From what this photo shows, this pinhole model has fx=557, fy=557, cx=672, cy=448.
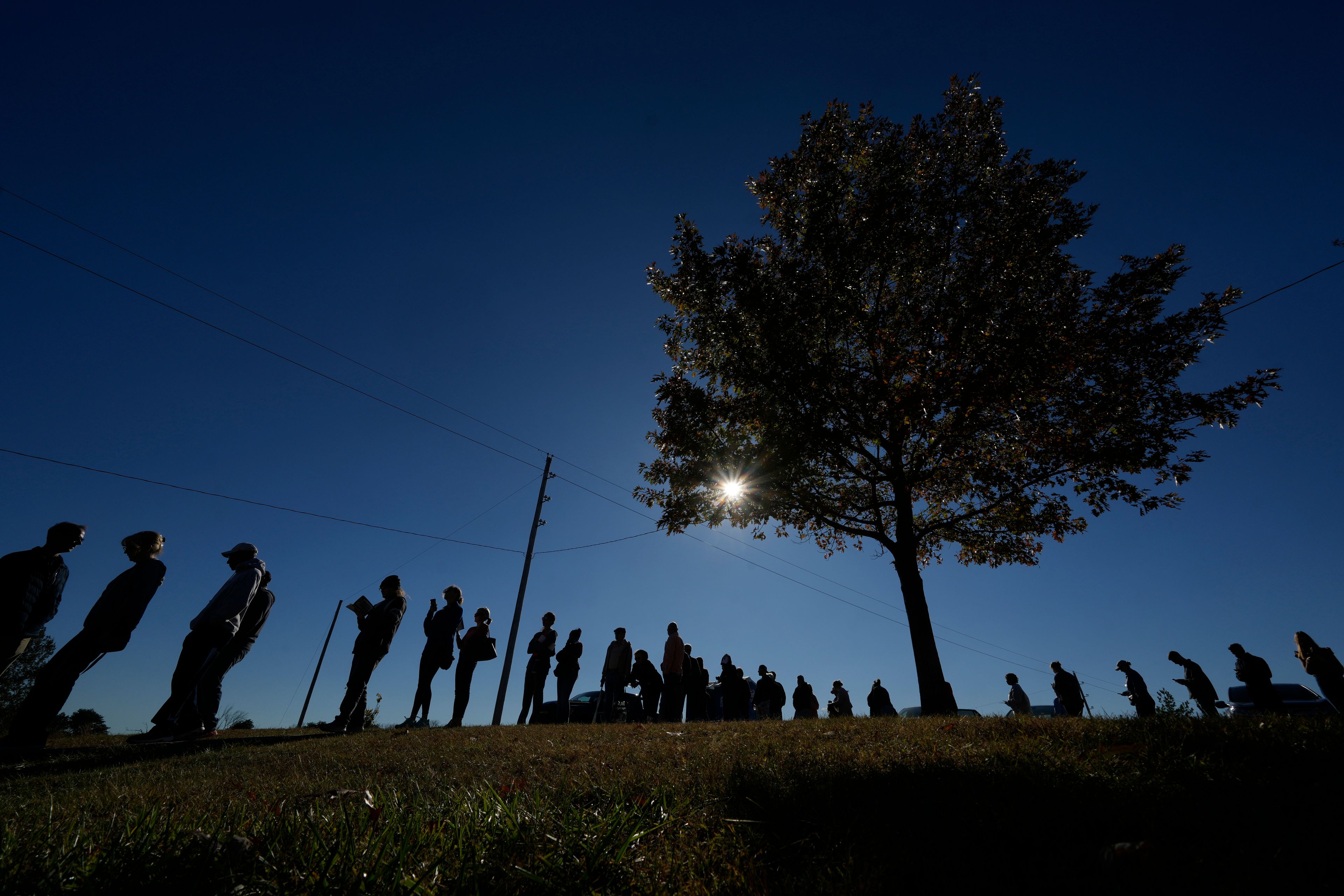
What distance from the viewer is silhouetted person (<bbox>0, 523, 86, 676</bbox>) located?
15.1 ft

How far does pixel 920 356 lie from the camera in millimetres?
9820

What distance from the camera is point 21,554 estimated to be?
478 centimetres

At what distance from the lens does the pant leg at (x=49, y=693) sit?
502cm

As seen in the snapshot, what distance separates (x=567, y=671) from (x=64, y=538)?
7.37 meters

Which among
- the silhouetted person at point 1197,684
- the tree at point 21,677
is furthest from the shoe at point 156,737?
the tree at point 21,677

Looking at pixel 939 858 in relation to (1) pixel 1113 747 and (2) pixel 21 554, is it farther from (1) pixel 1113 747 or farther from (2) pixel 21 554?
(2) pixel 21 554

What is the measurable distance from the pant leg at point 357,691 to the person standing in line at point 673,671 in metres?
5.64

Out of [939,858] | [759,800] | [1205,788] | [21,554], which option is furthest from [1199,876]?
[21,554]

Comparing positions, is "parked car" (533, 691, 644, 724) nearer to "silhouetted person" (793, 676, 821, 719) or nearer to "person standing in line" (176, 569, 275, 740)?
"silhouetted person" (793, 676, 821, 719)

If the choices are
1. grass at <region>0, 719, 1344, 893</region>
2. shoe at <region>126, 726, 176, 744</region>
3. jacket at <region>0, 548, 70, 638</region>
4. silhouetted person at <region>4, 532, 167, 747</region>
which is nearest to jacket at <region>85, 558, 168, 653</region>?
silhouetted person at <region>4, 532, 167, 747</region>

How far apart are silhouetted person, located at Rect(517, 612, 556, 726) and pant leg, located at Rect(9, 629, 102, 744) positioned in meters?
6.26

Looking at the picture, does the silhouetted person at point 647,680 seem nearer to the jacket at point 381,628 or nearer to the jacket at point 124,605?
the jacket at point 381,628

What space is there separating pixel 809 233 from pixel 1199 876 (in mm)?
10499

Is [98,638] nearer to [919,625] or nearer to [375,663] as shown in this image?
[375,663]
